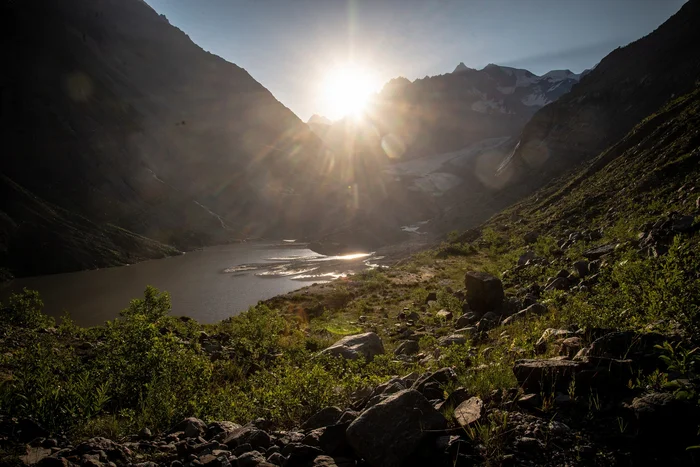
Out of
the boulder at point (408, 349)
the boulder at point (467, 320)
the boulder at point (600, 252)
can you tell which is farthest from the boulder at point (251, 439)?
the boulder at point (600, 252)

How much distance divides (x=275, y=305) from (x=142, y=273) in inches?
2360

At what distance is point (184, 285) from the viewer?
5744cm

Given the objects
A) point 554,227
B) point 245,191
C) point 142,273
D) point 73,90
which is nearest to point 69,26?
point 73,90

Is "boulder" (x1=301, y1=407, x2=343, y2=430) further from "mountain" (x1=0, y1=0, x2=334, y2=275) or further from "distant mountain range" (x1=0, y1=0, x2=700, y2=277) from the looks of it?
"mountain" (x1=0, y1=0, x2=334, y2=275)

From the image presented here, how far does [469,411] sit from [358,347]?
7.18 meters

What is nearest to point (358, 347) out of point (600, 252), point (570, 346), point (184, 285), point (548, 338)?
point (548, 338)

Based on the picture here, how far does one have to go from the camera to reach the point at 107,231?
94.8 meters

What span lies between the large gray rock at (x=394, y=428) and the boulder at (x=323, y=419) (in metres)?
1.15

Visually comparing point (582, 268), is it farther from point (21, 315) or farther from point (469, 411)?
point (21, 315)

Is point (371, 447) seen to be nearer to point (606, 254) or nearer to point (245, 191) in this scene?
point (606, 254)

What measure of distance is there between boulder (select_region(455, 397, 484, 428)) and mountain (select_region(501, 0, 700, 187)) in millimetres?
74615

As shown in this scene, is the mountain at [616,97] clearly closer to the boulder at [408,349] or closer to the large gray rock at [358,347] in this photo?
the boulder at [408,349]

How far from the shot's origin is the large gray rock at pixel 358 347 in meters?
11.0

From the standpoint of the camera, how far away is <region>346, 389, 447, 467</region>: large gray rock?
4.09m
